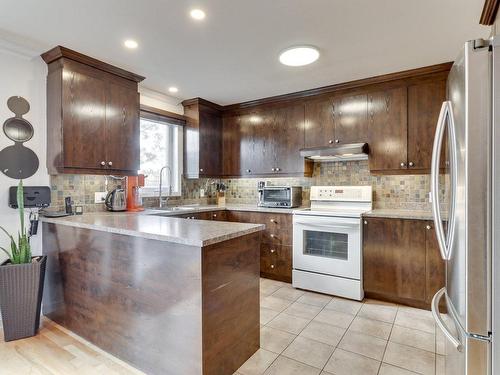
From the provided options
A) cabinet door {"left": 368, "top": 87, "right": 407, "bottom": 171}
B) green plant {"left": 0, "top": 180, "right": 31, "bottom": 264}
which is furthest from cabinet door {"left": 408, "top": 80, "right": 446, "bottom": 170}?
green plant {"left": 0, "top": 180, "right": 31, "bottom": 264}

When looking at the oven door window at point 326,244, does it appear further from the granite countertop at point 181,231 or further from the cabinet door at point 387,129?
the granite countertop at point 181,231

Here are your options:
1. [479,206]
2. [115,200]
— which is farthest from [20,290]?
[479,206]

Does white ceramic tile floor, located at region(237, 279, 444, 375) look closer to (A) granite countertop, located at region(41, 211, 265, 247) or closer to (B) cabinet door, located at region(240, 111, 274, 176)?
(A) granite countertop, located at region(41, 211, 265, 247)

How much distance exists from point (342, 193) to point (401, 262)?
3.32ft

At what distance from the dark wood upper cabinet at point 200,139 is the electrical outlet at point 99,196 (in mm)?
1253

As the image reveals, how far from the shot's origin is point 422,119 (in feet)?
9.83

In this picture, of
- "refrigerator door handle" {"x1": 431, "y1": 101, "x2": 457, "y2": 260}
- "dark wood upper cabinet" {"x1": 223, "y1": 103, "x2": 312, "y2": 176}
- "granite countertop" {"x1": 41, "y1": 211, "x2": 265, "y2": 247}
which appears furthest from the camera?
"dark wood upper cabinet" {"x1": 223, "y1": 103, "x2": 312, "y2": 176}

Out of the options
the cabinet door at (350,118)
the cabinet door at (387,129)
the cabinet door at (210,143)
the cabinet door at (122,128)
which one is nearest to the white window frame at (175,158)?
the cabinet door at (210,143)

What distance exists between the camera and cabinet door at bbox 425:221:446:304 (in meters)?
2.66

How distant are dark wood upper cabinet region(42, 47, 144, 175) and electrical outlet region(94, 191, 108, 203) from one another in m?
0.33

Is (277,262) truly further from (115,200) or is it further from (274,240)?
(115,200)

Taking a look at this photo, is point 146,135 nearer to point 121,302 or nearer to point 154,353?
point 121,302

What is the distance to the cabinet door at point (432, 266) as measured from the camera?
8.72 ft

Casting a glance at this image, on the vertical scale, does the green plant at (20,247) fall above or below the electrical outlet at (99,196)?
below
